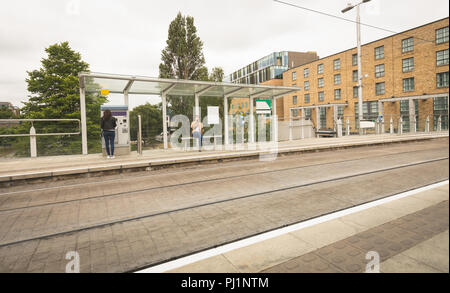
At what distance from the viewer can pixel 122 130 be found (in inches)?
465

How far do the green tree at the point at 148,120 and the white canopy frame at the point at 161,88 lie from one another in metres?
0.31

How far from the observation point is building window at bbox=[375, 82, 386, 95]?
35.7m

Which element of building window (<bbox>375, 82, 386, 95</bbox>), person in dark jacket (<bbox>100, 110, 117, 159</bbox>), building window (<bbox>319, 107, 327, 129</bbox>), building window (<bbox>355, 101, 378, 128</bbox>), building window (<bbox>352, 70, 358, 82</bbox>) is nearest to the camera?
person in dark jacket (<bbox>100, 110, 117, 159</bbox>)

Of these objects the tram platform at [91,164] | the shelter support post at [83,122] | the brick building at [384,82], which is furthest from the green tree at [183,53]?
the shelter support post at [83,122]

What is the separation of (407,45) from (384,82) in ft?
16.0

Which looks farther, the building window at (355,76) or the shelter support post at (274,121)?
the building window at (355,76)

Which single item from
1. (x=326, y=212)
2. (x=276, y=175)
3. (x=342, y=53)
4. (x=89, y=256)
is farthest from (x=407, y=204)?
(x=342, y=53)

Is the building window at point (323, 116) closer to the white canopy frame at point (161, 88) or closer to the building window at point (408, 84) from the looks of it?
the building window at point (408, 84)

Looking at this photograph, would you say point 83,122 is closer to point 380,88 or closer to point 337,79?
point 380,88

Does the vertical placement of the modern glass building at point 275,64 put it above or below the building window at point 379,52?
above

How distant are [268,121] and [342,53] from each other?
1174 inches

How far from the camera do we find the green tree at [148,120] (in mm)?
12913

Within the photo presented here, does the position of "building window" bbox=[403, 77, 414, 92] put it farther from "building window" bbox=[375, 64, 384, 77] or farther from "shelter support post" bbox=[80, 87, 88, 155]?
"shelter support post" bbox=[80, 87, 88, 155]

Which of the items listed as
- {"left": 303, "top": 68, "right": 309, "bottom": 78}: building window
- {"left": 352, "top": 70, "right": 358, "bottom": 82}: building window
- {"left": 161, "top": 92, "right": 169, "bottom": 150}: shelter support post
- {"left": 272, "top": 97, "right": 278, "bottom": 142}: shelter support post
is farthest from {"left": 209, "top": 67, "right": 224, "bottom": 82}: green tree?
{"left": 303, "top": 68, "right": 309, "bottom": 78}: building window
